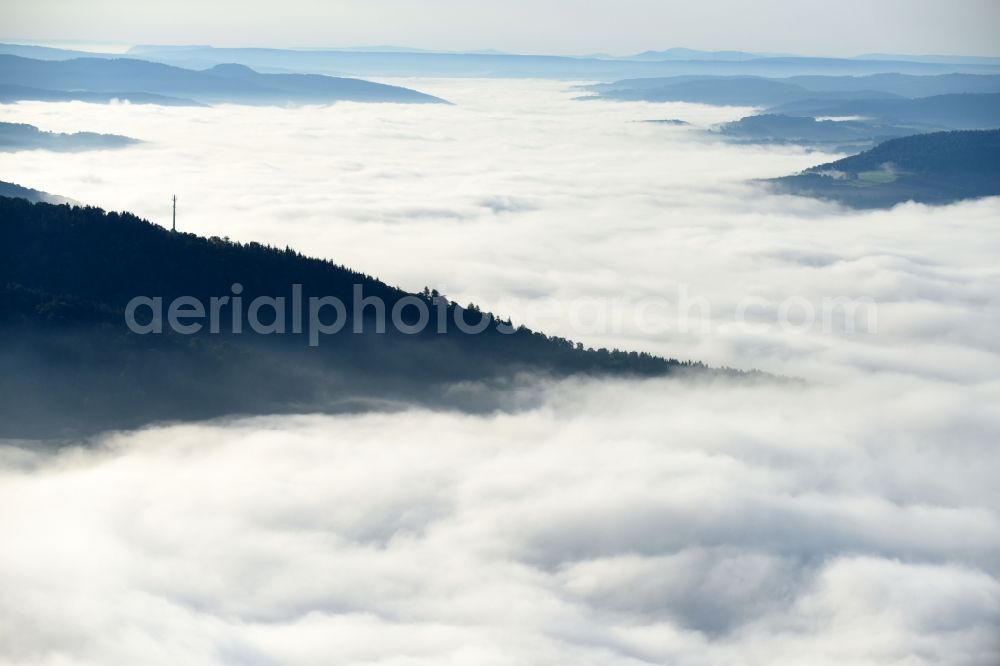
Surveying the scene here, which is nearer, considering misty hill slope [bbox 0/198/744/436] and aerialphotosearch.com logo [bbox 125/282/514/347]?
misty hill slope [bbox 0/198/744/436]

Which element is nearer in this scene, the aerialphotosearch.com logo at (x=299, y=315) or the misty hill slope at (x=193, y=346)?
the misty hill slope at (x=193, y=346)

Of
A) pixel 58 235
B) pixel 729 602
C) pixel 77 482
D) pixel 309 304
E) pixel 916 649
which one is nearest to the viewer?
pixel 916 649

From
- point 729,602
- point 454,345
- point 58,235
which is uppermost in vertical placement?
point 58,235

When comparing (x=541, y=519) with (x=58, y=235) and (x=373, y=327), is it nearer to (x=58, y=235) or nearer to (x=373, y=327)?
(x=373, y=327)

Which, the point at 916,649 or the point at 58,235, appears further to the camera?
the point at 58,235

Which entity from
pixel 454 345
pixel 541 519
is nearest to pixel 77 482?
pixel 541 519

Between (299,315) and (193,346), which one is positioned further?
(299,315)

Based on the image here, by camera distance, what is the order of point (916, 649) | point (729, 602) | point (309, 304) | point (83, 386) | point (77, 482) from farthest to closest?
point (309, 304)
point (83, 386)
point (77, 482)
point (729, 602)
point (916, 649)

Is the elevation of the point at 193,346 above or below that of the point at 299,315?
below
